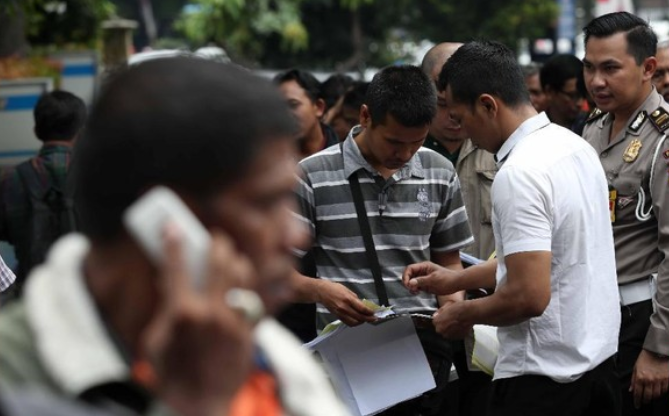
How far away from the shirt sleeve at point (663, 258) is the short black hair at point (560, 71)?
3.85 m

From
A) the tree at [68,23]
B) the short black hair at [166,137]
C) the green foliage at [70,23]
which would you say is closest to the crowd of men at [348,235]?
the short black hair at [166,137]

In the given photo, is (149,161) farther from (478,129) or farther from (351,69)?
(351,69)

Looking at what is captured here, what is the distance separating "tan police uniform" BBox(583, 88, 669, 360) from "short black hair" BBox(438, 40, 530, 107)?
99 centimetres

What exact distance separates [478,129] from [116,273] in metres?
3.00

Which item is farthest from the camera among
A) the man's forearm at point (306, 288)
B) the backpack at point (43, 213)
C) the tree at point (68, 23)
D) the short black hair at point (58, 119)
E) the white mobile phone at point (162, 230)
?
the tree at point (68, 23)

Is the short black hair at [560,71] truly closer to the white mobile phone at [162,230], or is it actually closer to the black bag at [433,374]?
the black bag at [433,374]

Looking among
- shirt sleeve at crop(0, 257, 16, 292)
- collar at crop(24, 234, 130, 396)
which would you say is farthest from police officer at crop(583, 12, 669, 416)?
collar at crop(24, 234, 130, 396)

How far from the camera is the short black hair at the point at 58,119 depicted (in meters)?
7.65

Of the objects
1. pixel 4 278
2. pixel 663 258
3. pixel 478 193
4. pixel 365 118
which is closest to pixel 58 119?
pixel 4 278

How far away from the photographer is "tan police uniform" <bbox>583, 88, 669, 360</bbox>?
523 cm

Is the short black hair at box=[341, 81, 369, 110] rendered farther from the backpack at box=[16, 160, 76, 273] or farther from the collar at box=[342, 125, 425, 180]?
the collar at box=[342, 125, 425, 180]

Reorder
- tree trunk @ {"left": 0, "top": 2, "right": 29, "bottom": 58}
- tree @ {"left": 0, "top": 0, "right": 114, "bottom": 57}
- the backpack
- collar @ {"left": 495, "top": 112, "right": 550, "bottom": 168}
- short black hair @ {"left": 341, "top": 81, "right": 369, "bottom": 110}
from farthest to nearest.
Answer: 1. tree @ {"left": 0, "top": 0, "right": 114, "bottom": 57}
2. tree trunk @ {"left": 0, "top": 2, "right": 29, "bottom": 58}
3. short black hair @ {"left": 341, "top": 81, "right": 369, "bottom": 110}
4. the backpack
5. collar @ {"left": 495, "top": 112, "right": 550, "bottom": 168}

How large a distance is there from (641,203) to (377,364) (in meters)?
1.33

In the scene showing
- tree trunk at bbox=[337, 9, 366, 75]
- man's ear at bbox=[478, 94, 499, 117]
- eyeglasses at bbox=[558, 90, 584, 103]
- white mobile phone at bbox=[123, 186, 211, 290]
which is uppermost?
white mobile phone at bbox=[123, 186, 211, 290]
